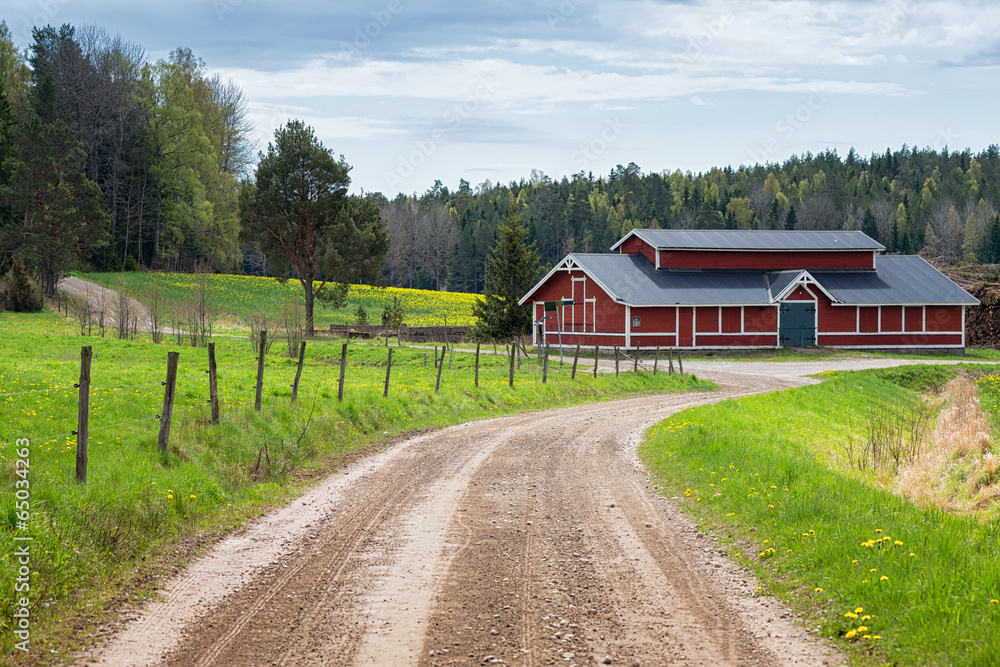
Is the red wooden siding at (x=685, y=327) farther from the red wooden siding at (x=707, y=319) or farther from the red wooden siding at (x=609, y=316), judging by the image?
the red wooden siding at (x=609, y=316)

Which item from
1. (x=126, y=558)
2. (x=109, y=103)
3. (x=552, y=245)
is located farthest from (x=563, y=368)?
(x=552, y=245)

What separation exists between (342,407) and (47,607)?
428 inches

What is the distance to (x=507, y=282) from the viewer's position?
49.0 meters

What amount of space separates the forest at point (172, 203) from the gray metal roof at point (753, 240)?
1150 centimetres

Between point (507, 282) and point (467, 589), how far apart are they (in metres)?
42.5

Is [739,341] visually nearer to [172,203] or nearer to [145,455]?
[145,455]

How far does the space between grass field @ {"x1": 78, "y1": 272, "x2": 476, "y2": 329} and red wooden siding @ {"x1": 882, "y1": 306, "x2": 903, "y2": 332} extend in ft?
91.9

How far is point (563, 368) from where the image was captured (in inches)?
1298

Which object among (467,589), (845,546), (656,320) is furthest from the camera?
(656,320)

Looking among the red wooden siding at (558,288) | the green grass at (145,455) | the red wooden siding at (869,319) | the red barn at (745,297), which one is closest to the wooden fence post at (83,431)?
the green grass at (145,455)

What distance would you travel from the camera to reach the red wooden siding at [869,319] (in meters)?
47.7

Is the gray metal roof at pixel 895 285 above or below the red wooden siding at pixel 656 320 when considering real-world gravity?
above

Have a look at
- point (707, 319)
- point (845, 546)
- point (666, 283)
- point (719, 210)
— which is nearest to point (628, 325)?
point (666, 283)

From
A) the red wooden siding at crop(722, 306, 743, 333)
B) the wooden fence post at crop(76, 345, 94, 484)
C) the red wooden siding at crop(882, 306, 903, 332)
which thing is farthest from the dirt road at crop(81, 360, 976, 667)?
the red wooden siding at crop(882, 306, 903, 332)
